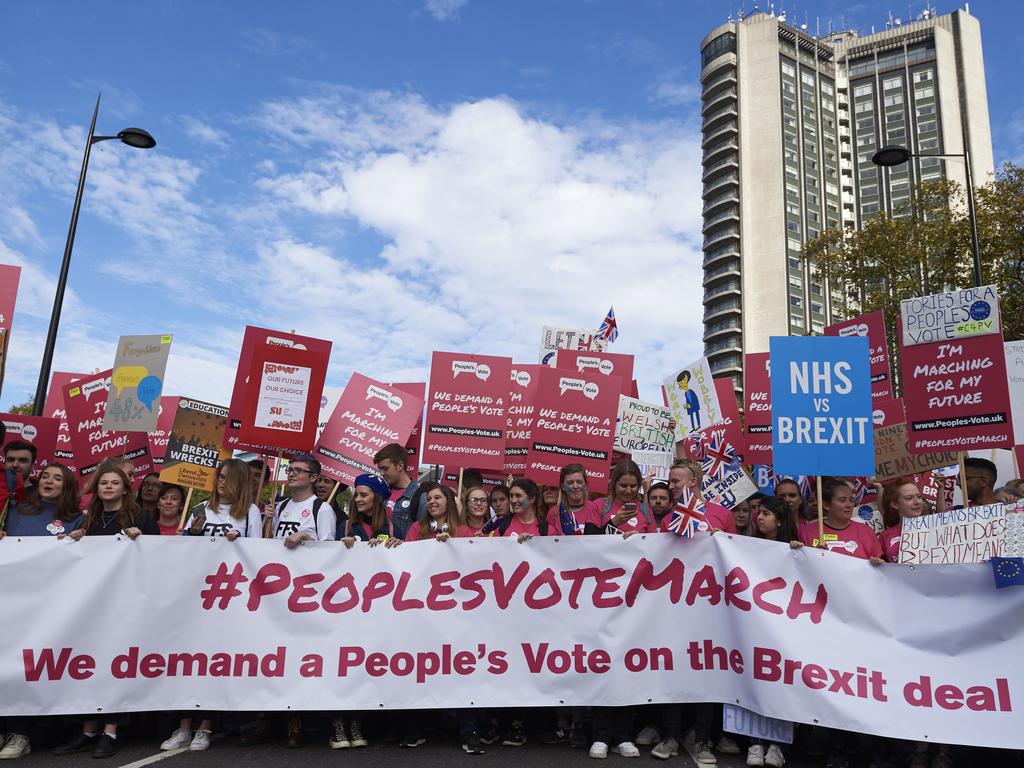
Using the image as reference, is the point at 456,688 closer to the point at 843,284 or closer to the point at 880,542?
the point at 880,542

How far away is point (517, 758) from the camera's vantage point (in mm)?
4992

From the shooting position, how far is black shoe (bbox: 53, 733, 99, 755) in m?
5.02

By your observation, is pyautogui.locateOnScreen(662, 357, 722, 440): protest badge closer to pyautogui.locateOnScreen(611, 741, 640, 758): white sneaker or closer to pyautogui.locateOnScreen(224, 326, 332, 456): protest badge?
pyautogui.locateOnScreen(224, 326, 332, 456): protest badge

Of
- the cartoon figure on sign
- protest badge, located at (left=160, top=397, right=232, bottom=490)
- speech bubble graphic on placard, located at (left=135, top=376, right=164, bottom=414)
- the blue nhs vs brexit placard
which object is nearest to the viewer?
the blue nhs vs brexit placard

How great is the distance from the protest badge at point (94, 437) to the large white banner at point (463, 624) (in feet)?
11.4

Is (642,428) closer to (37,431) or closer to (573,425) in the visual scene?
(573,425)

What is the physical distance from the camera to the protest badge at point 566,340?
13.2m

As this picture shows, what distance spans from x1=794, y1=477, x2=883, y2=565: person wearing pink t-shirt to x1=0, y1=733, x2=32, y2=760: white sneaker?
17.2 ft

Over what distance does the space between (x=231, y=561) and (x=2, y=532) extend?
1562mm

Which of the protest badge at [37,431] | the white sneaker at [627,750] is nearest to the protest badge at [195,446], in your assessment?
the protest badge at [37,431]

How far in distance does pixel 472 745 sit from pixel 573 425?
11.9 ft

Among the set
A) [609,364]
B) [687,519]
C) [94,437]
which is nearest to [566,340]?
[609,364]

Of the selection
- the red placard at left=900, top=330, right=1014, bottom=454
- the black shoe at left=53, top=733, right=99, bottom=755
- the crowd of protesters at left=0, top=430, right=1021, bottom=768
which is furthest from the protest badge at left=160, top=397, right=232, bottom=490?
the red placard at left=900, top=330, right=1014, bottom=454

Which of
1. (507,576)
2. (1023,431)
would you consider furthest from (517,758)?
(1023,431)
